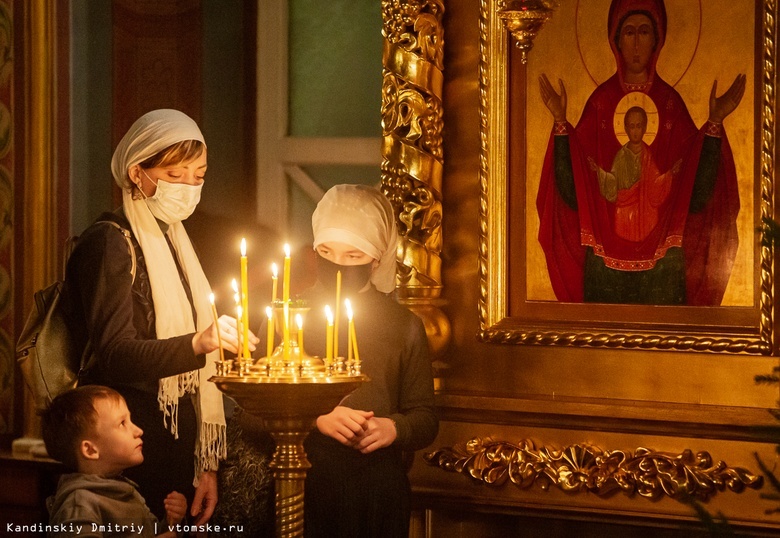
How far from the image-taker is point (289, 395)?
278cm

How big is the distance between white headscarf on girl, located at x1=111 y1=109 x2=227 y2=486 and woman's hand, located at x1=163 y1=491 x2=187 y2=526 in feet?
0.50

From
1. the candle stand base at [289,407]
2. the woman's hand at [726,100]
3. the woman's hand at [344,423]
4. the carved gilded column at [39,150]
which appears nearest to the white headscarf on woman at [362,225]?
the woman's hand at [344,423]

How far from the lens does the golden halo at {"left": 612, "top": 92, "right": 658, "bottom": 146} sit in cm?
381

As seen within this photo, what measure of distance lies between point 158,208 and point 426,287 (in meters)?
0.97

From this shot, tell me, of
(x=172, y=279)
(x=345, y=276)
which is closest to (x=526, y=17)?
(x=345, y=276)

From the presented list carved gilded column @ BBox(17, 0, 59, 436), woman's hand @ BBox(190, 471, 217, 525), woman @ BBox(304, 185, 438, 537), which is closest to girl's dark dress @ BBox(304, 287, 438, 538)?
woman @ BBox(304, 185, 438, 537)

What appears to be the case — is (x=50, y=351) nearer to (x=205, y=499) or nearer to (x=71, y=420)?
(x=71, y=420)

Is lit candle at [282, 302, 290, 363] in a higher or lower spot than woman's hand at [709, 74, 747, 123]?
lower

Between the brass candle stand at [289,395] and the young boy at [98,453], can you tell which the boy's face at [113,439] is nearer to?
the young boy at [98,453]

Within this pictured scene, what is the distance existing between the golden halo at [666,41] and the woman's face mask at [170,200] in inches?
51.6

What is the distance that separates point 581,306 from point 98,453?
160cm

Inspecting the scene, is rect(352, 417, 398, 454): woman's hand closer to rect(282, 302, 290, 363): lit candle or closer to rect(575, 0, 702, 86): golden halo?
rect(282, 302, 290, 363): lit candle

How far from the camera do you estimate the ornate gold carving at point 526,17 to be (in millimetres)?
3881

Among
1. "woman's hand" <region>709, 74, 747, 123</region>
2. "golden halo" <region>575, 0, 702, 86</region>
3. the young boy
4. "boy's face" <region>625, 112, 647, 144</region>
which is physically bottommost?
the young boy
